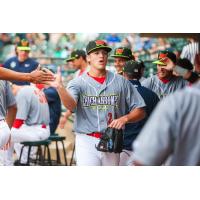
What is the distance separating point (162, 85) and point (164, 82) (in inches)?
2.2

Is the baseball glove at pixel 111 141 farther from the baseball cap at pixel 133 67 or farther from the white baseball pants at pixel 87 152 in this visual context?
the baseball cap at pixel 133 67

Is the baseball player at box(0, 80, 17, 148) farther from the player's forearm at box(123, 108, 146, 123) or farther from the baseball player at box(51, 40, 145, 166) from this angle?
the player's forearm at box(123, 108, 146, 123)

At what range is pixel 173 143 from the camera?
2367mm

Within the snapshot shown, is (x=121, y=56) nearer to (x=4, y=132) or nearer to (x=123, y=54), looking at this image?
(x=123, y=54)

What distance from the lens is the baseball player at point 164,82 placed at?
6.55 meters

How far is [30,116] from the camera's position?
6.96m

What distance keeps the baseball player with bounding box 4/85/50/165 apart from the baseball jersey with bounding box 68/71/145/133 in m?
1.76

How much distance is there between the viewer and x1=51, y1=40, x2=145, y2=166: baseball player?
197 inches

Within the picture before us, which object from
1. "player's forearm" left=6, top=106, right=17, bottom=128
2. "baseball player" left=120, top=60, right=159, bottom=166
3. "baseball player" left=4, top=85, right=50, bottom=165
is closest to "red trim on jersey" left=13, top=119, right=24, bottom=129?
"baseball player" left=4, top=85, right=50, bottom=165

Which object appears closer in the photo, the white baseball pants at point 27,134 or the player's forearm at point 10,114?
the player's forearm at point 10,114

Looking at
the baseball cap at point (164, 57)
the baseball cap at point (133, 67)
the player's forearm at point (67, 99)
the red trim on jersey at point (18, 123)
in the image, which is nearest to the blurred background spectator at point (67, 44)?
the baseball cap at point (164, 57)
